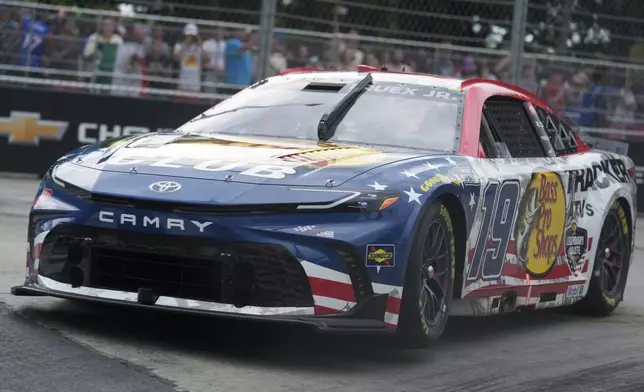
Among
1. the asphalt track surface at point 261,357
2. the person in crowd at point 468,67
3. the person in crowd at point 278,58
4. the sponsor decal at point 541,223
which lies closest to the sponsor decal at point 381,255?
the asphalt track surface at point 261,357

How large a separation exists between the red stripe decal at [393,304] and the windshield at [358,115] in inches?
47.4

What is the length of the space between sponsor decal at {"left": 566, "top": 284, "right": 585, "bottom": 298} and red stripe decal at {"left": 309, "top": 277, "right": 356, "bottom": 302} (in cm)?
248

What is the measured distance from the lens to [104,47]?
15.8m

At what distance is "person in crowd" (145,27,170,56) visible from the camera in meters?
15.9

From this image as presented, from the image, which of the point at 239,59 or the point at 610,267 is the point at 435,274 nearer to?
the point at 610,267

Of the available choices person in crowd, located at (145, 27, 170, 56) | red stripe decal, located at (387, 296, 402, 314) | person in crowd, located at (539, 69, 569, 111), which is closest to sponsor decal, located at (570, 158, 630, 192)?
red stripe decal, located at (387, 296, 402, 314)

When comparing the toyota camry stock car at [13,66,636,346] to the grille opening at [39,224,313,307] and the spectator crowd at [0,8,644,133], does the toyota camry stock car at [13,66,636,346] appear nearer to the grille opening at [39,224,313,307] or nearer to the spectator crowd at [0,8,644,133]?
the grille opening at [39,224,313,307]

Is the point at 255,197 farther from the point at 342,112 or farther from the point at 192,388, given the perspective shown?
the point at 342,112

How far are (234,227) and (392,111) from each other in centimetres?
173

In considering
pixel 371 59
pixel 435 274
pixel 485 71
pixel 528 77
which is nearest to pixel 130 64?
pixel 371 59

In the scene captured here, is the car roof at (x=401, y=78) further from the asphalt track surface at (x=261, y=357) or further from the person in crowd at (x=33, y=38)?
the person in crowd at (x=33, y=38)

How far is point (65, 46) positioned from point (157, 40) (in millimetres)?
1053

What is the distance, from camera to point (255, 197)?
5.63 metres

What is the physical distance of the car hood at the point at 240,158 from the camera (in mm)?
5801
